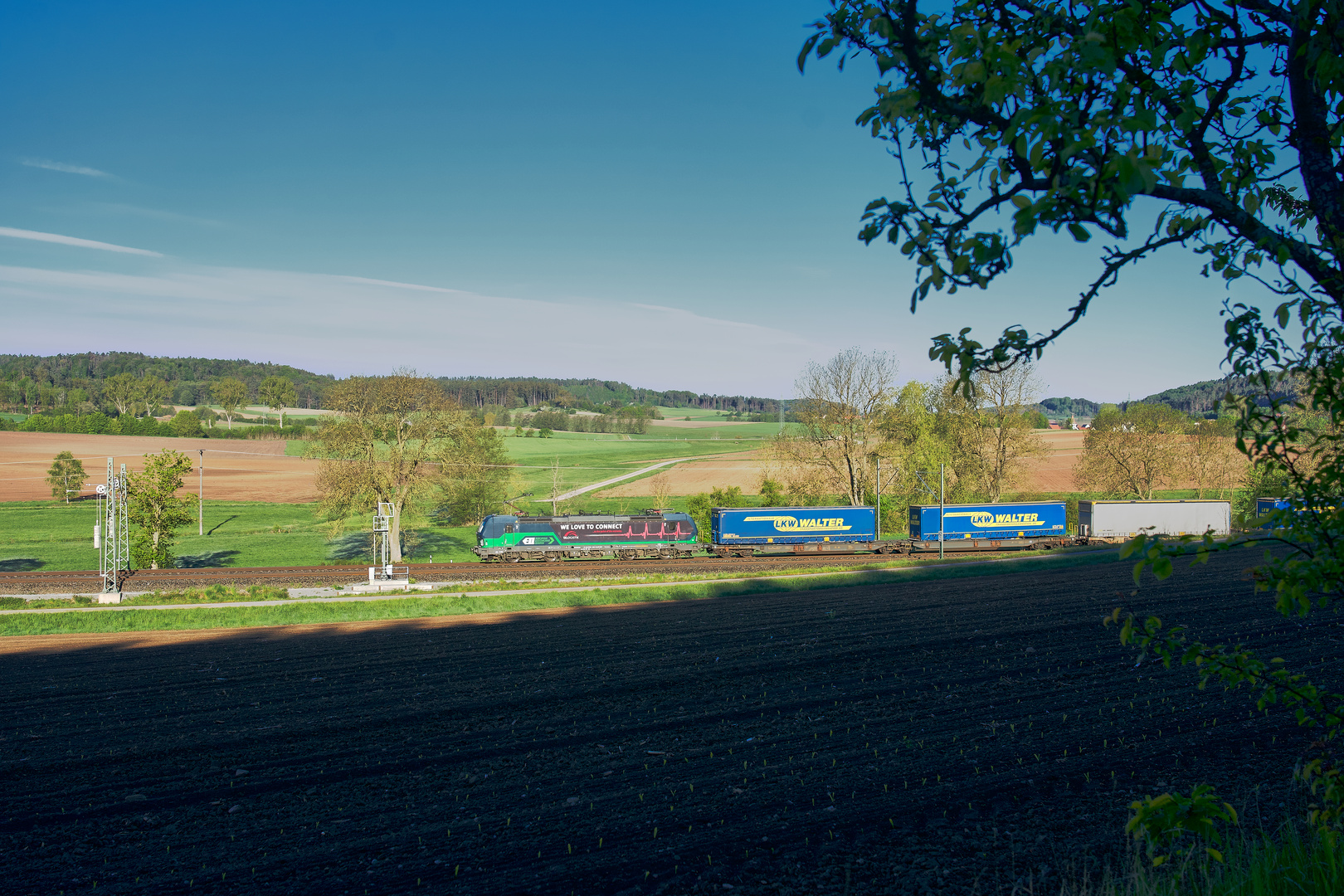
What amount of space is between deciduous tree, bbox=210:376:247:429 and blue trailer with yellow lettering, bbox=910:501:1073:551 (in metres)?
145

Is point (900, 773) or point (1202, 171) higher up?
point (1202, 171)

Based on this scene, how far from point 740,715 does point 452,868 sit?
663 cm

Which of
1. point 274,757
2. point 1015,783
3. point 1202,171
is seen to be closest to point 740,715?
point 1015,783

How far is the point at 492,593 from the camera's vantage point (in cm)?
3234

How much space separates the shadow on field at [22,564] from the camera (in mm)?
46875

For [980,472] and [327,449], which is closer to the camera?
[327,449]

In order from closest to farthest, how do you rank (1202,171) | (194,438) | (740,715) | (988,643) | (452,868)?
(1202,171), (452,868), (740,715), (988,643), (194,438)

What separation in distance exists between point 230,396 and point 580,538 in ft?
458

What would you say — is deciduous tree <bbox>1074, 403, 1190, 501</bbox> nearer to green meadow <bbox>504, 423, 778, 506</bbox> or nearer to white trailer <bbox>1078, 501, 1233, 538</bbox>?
white trailer <bbox>1078, 501, 1233, 538</bbox>

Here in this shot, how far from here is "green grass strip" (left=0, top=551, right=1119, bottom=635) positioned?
86.3 ft

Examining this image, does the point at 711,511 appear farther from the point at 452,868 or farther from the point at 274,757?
the point at 452,868

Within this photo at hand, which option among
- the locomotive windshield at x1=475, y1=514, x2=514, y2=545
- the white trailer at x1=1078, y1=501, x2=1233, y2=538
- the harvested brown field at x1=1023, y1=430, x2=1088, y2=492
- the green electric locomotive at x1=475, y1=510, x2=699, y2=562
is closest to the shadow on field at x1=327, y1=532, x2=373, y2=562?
the locomotive windshield at x1=475, y1=514, x2=514, y2=545

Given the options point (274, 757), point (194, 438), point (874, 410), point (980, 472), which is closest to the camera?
point (274, 757)

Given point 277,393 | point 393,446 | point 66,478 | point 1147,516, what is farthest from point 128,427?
point 1147,516
